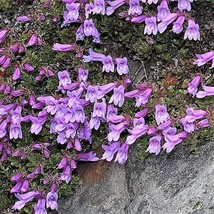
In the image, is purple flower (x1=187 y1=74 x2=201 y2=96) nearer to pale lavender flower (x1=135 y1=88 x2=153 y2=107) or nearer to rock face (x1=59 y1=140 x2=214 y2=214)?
pale lavender flower (x1=135 y1=88 x2=153 y2=107)

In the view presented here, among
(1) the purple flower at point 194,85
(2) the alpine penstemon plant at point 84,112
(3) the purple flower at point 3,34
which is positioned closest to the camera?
(2) the alpine penstemon plant at point 84,112

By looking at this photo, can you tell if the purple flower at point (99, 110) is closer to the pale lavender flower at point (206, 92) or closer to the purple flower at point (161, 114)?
the purple flower at point (161, 114)

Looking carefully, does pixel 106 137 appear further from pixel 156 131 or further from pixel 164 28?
pixel 164 28

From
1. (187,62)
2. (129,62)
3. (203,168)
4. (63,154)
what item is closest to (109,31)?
(129,62)

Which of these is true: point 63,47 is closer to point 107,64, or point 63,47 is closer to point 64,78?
point 64,78

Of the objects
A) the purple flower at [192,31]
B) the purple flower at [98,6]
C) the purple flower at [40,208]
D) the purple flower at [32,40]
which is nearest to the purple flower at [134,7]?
the purple flower at [98,6]

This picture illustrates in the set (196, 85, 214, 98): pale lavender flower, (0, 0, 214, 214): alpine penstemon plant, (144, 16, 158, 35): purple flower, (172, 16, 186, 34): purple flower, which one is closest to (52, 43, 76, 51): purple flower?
(0, 0, 214, 214): alpine penstemon plant
